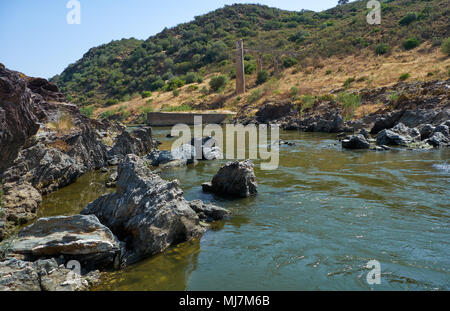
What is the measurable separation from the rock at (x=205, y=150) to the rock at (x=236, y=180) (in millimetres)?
5263

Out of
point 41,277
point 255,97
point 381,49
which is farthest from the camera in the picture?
point 381,49

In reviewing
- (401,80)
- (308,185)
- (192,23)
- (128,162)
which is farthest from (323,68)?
(192,23)

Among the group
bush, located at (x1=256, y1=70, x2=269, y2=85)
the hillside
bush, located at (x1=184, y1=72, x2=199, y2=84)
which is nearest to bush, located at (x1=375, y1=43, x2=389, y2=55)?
the hillside

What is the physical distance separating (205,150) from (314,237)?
8892 mm

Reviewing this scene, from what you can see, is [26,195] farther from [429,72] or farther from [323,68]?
[323,68]

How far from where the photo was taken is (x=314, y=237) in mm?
5367

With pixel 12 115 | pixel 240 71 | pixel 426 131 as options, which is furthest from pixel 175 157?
pixel 240 71

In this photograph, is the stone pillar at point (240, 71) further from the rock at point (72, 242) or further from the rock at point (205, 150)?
the rock at point (72, 242)

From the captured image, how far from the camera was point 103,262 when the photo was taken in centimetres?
447

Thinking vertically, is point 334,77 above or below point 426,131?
above

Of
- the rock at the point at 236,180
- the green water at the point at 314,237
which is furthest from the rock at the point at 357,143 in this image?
the rock at the point at 236,180

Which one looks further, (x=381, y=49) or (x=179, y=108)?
(x=179, y=108)

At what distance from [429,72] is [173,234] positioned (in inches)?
1078

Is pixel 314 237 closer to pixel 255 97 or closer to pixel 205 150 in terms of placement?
pixel 205 150
